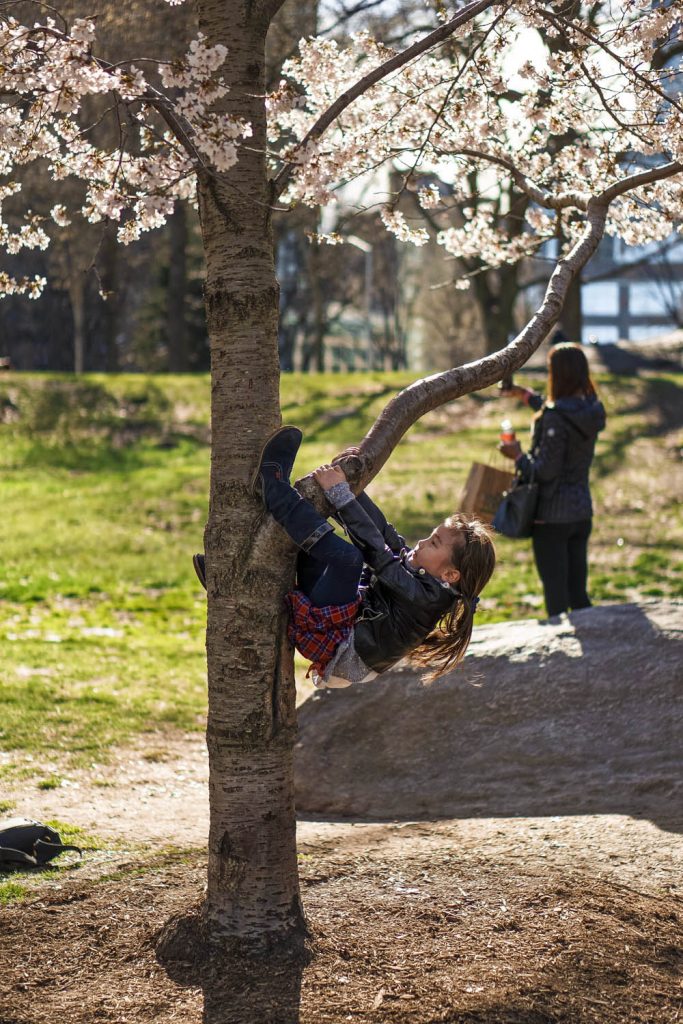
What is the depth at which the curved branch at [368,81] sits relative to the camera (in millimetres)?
3873

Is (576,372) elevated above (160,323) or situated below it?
below

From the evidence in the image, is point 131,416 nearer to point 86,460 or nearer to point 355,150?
point 86,460

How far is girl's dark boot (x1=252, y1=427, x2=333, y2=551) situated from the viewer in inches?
147

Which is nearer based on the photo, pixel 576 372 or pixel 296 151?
pixel 296 151

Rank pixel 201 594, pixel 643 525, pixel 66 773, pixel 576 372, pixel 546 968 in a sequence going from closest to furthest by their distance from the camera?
1. pixel 546 968
2. pixel 66 773
3. pixel 576 372
4. pixel 201 594
5. pixel 643 525

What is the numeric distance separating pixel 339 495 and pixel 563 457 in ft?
11.8

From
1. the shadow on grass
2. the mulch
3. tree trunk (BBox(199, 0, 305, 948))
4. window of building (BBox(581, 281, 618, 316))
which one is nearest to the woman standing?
the mulch

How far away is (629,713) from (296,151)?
346cm

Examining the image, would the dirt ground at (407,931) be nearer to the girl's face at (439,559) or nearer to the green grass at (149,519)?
the girl's face at (439,559)

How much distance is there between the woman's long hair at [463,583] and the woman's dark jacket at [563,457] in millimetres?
2922

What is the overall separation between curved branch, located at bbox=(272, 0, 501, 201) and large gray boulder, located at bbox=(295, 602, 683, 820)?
3.17 m

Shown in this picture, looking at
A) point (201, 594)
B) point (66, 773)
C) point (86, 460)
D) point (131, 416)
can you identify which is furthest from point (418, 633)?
point (131, 416)

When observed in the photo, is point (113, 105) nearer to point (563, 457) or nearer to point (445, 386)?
point (445, 386)

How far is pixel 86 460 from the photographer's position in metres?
18.3
